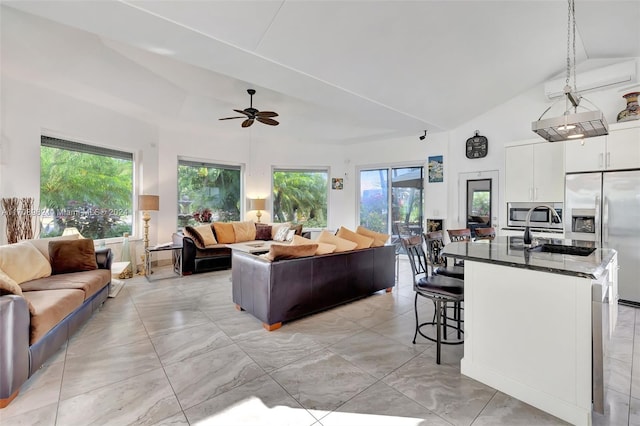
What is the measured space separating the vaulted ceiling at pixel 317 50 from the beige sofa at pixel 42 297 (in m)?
2.15

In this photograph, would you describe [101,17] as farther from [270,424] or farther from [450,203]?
[450,203]

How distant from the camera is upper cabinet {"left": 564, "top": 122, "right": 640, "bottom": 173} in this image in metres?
3.59

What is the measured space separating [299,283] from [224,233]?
3.48m

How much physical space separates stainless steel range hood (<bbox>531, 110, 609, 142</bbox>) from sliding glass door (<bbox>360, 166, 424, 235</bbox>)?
402cm

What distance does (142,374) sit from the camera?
2164 mm

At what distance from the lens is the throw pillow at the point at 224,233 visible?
6.01 metres

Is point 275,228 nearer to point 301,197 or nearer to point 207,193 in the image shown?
point 301,197

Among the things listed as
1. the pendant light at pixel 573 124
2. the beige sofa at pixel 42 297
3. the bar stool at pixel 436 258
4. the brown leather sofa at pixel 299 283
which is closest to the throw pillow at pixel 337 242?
the brown leather sofa at pixel 299 283

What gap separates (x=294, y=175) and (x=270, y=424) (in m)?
6.46

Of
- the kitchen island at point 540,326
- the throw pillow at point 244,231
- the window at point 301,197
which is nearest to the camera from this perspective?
the kitchen island at point 540,326

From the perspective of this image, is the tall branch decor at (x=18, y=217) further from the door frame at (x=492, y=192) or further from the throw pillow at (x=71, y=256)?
the door frame at (x=492, y=192)

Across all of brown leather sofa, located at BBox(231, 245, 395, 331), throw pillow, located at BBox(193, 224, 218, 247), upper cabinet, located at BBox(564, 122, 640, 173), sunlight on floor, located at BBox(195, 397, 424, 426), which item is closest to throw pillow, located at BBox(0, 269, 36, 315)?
sunlight on floor, located at BBox(195, 397, 424, 426)

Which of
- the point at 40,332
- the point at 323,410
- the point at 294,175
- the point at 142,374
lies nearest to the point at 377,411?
the point at 323,410

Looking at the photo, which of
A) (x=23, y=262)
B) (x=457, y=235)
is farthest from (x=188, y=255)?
(x=457, y=235)
